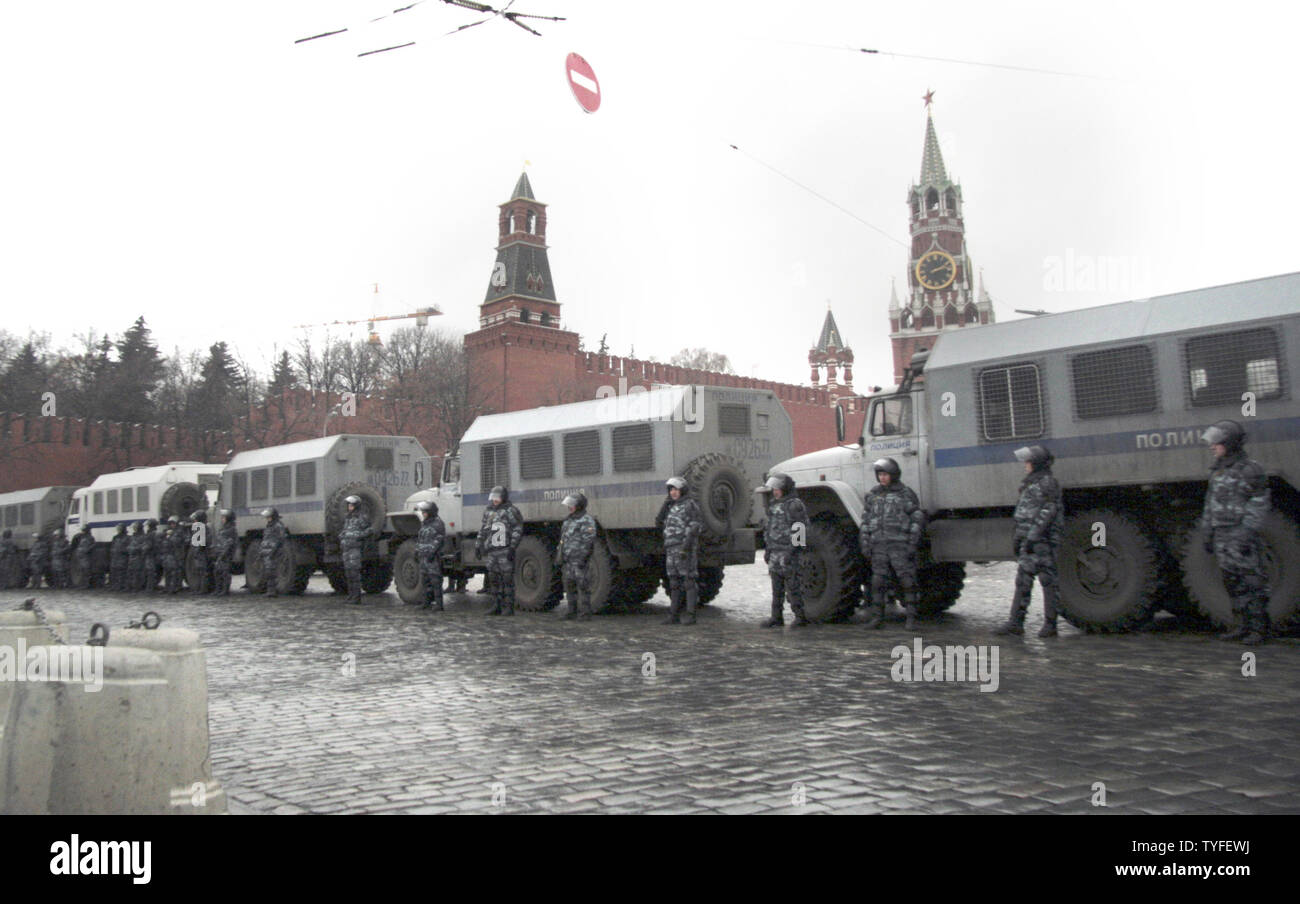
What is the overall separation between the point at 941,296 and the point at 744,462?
319ft

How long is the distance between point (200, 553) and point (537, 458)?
12.2 metres

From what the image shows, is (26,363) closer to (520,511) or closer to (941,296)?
(520,511)

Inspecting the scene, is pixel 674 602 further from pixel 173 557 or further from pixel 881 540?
pixel 173 557

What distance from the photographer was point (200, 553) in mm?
23078

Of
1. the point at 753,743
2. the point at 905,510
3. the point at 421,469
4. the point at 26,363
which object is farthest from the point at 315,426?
the point at 753,743

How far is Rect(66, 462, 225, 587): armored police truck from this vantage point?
28.3m

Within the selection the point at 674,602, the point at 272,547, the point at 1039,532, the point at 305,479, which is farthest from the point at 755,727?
the point at 305,479

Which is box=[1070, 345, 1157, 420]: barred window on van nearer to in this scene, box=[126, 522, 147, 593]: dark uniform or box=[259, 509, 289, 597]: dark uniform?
box=[259, 509, 289, 597]: dark uniform

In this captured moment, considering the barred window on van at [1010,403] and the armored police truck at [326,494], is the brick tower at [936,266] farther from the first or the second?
the barred window on van at [1010,403]

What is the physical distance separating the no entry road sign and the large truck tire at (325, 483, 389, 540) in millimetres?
11764

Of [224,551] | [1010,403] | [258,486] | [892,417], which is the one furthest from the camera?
[258,486]

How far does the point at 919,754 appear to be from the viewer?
516 cm

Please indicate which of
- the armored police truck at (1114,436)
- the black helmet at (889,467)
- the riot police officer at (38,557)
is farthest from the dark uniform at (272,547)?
the black helmet at (889,467)
